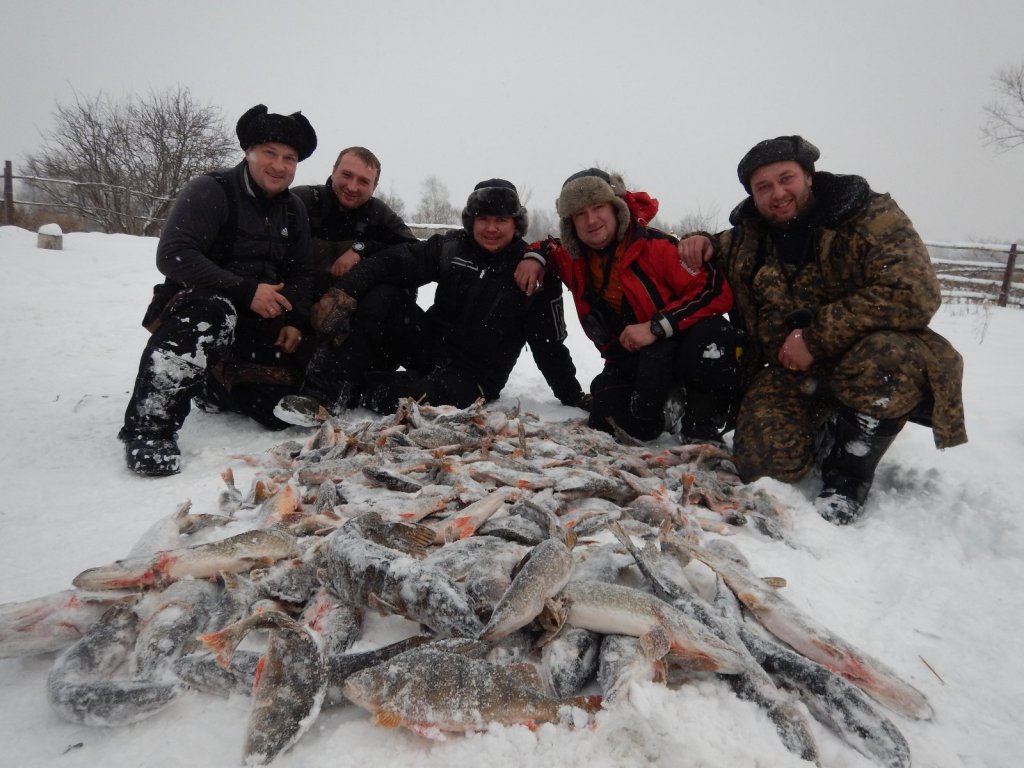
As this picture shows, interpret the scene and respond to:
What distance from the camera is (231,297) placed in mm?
3430

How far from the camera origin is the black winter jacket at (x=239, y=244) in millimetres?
3316

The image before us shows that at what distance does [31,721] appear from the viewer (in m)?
1.28

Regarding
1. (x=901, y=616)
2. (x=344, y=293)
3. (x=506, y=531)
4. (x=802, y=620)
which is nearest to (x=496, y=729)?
(x=506, y=531)

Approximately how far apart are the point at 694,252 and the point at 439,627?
2.95 m

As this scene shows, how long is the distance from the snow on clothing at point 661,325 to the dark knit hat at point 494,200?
1.74 ft

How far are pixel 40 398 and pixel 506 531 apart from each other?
3.70 m

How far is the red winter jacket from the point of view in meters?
3.57

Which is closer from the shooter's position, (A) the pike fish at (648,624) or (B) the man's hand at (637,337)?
(A) the pike fish at (648,624)

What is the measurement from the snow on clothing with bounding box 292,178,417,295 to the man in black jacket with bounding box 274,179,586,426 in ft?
1.10

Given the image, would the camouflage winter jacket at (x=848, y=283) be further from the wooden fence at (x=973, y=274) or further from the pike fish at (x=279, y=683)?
the wooden fence at (x=973, y=274)

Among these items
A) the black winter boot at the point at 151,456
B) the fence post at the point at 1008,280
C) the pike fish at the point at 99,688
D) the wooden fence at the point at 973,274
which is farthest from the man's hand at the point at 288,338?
the fence post at the point at 1008,280

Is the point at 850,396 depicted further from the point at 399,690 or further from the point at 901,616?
the point at 399,690

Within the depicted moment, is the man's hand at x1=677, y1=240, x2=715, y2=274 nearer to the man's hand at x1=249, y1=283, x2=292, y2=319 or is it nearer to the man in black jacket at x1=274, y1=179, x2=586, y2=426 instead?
the man in black jacket at x1=274, y1=179, x2=586, y2=426

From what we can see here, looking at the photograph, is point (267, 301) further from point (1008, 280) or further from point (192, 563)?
point (1008, 280)
